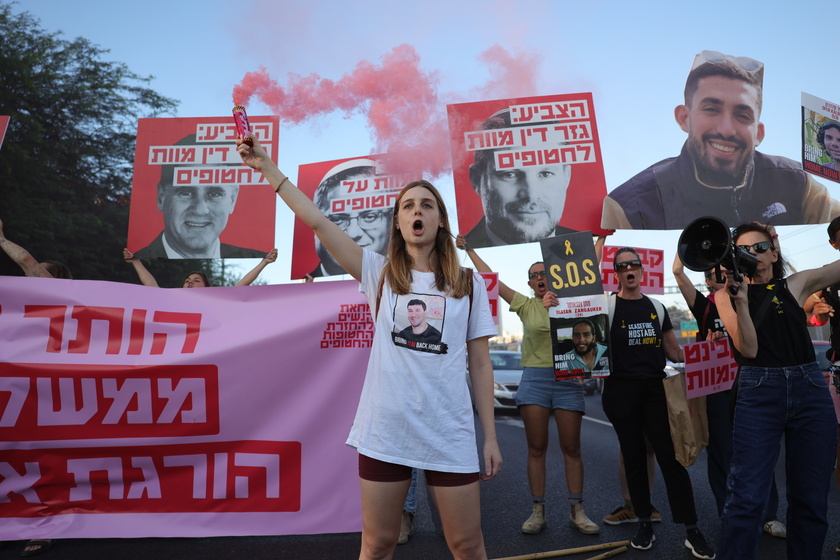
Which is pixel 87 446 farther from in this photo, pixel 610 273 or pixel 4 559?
pixel 610 273

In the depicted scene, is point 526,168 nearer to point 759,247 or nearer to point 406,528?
point 759,247

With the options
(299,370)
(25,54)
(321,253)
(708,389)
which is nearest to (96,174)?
(25,54)

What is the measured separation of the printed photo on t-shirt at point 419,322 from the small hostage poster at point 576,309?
7.70 ft

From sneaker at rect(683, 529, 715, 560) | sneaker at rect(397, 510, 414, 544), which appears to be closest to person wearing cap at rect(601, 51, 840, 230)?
sneaker at rect(683, 529, 715, 560)

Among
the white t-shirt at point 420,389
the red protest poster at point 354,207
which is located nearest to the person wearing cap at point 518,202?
the red protest poster at point 354,207

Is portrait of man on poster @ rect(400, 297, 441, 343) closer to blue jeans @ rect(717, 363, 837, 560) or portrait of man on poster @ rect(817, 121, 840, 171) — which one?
blue jeans @ rect(717, 363, 837, 560)

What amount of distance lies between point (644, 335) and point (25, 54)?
19.8 metres

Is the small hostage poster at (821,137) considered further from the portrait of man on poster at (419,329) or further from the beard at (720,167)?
the portrait of man on poster at (419,329)

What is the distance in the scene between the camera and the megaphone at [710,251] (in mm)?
3074

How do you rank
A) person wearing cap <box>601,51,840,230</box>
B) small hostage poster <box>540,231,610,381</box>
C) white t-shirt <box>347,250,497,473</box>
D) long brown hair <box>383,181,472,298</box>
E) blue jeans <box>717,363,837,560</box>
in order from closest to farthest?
white t-shirt <box>347,250,497,473</box>, long brown hair <box>383,181,472,298</box>, blue jeans <box>717,363,837,560</box>, small hostage poster <box>540,231,610,381</box>, person wearing cap <box>601,51,840,230</box>

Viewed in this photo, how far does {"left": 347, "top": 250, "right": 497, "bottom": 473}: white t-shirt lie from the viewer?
2299 mm

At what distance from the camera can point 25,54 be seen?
60.0ft

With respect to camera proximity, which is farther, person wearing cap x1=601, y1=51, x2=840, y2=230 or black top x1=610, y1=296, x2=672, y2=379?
person wearing cap x1=601, y1=51, x2=840, y2=230

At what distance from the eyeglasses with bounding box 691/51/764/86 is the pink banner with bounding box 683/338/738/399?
2.35 m
